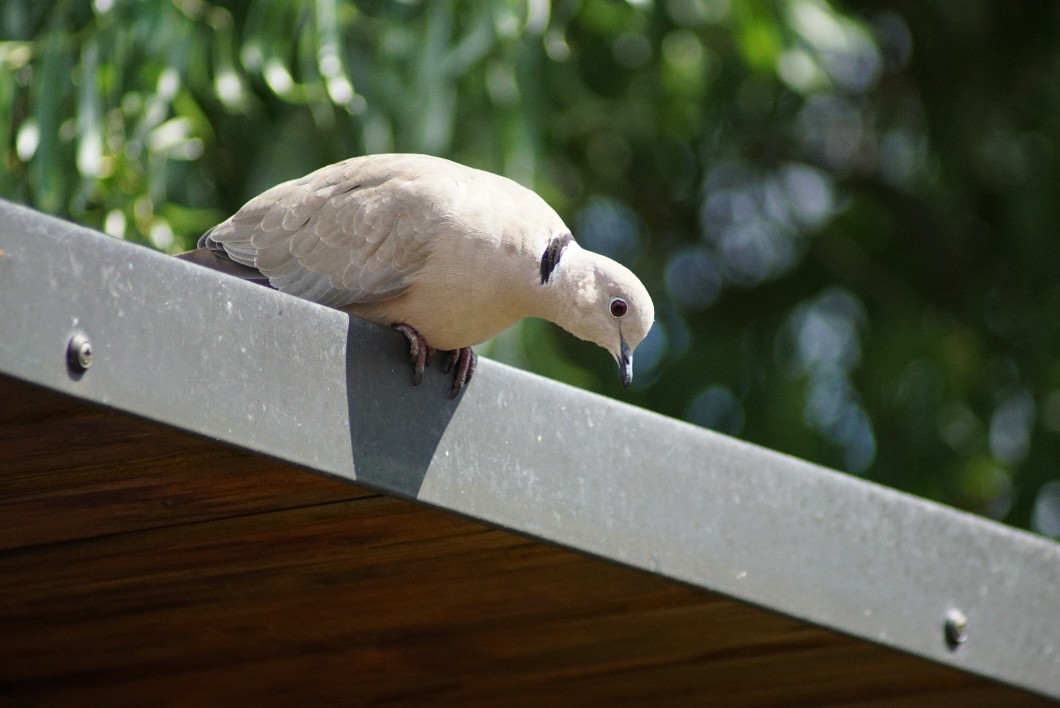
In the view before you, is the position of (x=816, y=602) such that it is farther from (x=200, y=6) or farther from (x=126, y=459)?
(x=200, y=6)

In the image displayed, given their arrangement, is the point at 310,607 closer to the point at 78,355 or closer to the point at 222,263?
the point at 78,355

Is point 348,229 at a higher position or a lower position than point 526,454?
lower

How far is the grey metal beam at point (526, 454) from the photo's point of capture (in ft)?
6.38

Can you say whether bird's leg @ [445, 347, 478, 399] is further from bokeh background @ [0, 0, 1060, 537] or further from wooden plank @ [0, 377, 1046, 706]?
bokeh background @ [0, 0, 1060, 537]

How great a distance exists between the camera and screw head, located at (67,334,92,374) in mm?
1878

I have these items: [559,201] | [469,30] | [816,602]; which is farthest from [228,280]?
[559,201]

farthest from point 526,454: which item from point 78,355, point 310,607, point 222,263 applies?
point 222,263

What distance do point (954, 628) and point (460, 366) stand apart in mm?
1128

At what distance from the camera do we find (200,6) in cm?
488

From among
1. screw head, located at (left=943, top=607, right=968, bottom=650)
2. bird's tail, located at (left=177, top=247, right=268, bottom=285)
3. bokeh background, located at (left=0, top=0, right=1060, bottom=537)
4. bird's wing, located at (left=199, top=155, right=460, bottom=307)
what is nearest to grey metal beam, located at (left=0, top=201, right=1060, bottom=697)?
screw head, located at (left=943, top=607, right=968, bottom=650)

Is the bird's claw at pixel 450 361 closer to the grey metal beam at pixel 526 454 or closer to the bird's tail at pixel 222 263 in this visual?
the grey metal beam at pixel 526 454

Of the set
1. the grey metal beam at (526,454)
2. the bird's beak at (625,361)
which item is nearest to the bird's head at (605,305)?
the bird's beak at (625,361)

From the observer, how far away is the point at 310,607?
253cm

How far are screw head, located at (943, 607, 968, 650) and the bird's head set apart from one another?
0.91 metres
